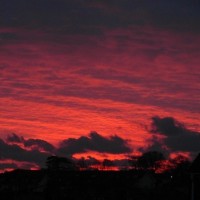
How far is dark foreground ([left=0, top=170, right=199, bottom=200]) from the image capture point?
66.3 m

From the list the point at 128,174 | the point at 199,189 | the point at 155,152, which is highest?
the point at 155,152

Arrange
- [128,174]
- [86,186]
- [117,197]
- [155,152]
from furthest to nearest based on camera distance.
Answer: [155,152] → [128,174] → [86,186] → [117,197]

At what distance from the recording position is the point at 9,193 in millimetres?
71625

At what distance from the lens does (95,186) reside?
233ft

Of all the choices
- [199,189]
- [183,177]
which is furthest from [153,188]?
[199,189]

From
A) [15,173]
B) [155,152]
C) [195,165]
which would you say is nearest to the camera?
[195,165]

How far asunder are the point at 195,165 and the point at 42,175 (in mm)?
39044

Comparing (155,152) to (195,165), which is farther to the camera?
(155,152)

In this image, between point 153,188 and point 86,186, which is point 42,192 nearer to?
point 86,186

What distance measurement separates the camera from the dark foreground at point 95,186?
218 ft

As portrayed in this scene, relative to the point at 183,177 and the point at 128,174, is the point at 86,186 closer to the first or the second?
the point at 128,174

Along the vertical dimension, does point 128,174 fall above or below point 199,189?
above

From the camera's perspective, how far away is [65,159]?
330ft

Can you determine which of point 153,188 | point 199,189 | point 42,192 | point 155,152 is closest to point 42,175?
point 42,192
